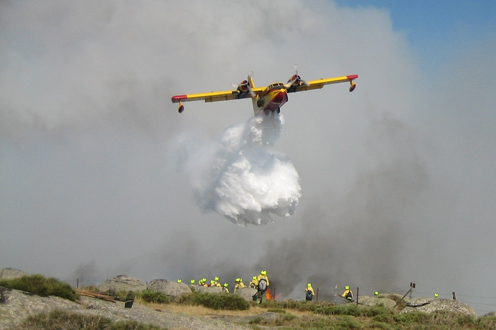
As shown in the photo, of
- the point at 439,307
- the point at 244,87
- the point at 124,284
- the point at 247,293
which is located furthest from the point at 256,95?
the point at 439,307

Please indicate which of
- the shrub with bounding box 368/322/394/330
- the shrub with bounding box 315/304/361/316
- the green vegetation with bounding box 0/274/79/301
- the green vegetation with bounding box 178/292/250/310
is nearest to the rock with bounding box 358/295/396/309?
the shrub with bounding box 315/304/361/316

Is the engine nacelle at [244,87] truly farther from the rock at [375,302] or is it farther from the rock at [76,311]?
the rock at [76,311]

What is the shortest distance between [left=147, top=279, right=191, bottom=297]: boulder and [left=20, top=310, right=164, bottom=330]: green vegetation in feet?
55.8

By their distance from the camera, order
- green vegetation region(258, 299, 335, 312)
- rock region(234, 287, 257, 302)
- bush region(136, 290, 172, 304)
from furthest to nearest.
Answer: rock region(234, 287, 257, 302) < green vegetation region(258, 299, 335, 312) < bush region(136, 290, 172, 304)

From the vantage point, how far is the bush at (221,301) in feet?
96.3

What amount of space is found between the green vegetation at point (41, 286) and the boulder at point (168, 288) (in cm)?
1303

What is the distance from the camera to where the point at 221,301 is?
96.4ft

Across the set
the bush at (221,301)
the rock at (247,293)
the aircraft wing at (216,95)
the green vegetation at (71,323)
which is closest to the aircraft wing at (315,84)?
the aircraft wing at (216,95)

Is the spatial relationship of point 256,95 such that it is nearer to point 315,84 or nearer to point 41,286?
point 315,84

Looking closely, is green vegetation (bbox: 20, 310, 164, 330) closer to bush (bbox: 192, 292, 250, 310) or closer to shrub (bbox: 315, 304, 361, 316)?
bush (bbox: 192, 292, 250, 310)

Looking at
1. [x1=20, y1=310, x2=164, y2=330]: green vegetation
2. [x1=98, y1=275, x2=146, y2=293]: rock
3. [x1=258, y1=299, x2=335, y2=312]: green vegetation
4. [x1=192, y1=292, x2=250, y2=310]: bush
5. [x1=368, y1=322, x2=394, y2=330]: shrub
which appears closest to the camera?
[x1=20, y1=310, x2=164, y2=330]: green vegetation

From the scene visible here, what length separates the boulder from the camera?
32.7 meters

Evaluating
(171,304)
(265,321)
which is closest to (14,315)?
(265,321)

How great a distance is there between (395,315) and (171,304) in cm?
1148
